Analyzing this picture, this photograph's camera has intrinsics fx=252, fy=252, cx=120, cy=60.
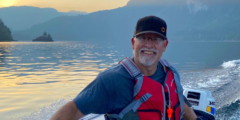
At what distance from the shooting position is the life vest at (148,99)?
234 centimetres

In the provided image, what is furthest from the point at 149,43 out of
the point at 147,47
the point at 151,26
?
the point at 151,26

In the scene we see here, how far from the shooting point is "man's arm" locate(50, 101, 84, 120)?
206cm

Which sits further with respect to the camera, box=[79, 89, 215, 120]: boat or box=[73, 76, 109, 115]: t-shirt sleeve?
box=[79, 89, 215, 120]: boat

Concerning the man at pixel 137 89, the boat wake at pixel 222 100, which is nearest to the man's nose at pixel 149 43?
the man at pixel 137 89

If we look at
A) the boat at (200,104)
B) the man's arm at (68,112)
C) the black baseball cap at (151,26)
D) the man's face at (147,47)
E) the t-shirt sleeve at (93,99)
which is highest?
the black baseball cap at (151,26)

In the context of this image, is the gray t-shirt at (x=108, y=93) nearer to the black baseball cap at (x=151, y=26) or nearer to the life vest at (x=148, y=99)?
the life vest at (x=148, y=99)

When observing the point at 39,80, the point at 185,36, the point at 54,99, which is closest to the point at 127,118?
the point at 54,99

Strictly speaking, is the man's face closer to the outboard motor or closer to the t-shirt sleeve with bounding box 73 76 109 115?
the t-shirt sleeve with bounding box 73 76 109 115

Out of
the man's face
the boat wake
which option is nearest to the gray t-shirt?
the man's face

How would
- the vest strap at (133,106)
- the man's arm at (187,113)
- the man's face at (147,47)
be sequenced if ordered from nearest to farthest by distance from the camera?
the vest strap at (133,106), the man's face at (147,47), the man's arm at (187,113)

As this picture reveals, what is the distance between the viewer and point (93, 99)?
7.04 feet

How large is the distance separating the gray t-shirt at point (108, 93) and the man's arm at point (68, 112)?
3 centimetres

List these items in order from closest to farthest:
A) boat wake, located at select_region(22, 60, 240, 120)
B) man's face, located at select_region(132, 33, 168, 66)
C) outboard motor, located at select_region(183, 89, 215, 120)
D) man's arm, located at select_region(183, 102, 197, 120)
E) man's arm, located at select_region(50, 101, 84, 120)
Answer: man's arm, located at select_region(50, 101, 84, 120) → man's face, located at select_region(132, 33, 168, 66) → man's arm, located at select_region(183, 102, 197, 120) → outboard motor, located at select_region(183, 89, 215, 120) → boat wake, located at select_region(22, 60, 240, 120)

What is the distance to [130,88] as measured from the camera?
2.34 metres
